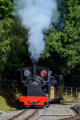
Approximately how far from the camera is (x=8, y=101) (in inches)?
1043

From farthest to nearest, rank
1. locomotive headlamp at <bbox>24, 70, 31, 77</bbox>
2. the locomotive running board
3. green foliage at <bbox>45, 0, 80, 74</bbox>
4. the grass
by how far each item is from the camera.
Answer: green foliage at <bbox>45, 0, 80, 74</bbox>, the grass, locomotive headlamp at <bbox>24, 70, 31, 77</bbox>, the locomotive running board

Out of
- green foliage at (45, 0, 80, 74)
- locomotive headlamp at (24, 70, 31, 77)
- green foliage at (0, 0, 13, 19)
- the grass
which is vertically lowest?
the grass

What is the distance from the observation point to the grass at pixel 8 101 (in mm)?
23641

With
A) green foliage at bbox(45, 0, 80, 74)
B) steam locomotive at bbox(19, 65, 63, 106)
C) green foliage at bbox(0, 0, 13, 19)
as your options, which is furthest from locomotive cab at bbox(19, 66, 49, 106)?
green foliage at bbox(45, 0, 80, 74)

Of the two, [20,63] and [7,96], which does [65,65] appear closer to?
[20,63]

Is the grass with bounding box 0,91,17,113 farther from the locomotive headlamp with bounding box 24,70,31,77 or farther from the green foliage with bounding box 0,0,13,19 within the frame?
the green foliage with bounding box 0,0,13,19

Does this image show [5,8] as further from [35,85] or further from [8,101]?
[35,85]

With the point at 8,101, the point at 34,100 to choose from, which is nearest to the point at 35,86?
the point at 34,100

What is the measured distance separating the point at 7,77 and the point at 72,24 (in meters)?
9.23

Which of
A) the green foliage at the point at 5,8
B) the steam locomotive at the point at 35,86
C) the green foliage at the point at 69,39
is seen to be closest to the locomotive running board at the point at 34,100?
the steam locomotive at the point at 35,86

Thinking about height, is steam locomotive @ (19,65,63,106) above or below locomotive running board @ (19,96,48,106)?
above

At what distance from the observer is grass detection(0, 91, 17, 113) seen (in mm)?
23641

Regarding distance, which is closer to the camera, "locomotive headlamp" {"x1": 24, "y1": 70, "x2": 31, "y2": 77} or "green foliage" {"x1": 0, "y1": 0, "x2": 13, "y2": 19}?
"locomotive headlamp" {"x1": 24, "y1": 70, "x2": 31, "y2": 77}

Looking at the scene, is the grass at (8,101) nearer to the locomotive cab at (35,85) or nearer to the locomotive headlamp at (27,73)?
the locomotive cab at (35,85)
